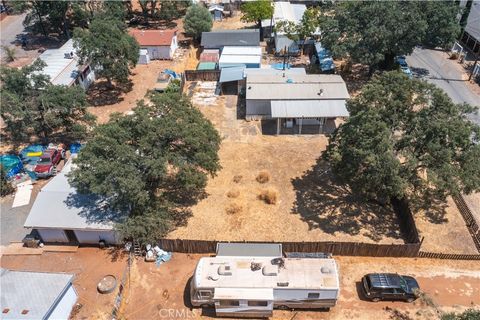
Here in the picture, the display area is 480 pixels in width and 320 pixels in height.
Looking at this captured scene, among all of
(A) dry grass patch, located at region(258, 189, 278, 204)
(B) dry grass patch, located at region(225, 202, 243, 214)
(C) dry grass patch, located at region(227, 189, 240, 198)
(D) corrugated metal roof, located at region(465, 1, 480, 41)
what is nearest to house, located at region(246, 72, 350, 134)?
(A) dry grass patch, located at region(258, 189, 278, 204)

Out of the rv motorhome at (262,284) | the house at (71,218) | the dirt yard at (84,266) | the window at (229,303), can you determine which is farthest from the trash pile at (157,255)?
the window at (229,303)

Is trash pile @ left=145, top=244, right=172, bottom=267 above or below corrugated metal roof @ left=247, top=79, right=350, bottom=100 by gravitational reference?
below

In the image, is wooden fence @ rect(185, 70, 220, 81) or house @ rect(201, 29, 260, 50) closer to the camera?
wooden fence @ rect(185, 70, 220, 81)

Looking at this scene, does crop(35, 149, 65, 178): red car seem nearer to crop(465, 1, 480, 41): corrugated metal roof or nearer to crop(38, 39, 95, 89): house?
crop(38, 39, 95, 89): house

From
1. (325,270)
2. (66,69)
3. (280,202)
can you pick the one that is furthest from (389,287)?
(66,69)

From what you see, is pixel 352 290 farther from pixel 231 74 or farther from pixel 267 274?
pixel 231 74

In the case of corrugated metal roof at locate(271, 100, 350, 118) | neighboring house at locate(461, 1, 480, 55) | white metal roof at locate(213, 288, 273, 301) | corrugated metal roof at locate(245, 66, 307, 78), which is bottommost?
white metal roof at locate(213, 288, 273, 301)
